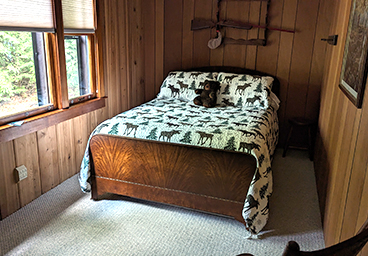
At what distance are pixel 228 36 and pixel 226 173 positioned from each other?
216cm

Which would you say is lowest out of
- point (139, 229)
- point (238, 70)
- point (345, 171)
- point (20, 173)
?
point (139, 229)

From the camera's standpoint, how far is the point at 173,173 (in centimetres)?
236

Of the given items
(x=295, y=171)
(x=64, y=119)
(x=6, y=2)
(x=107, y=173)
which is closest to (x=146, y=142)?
(x=107, y=173)

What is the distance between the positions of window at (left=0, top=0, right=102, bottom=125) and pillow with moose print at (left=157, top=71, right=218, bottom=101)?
90 centimetres

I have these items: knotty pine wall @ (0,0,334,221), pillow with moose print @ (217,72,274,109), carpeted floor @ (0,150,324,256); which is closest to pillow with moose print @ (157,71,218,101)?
pillow with moose print @ (217,72,274,109)

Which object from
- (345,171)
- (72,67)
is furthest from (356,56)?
(72,67)

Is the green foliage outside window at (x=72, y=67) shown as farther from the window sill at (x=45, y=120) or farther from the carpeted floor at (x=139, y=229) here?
the carpeted floor at (x=139, y=229)

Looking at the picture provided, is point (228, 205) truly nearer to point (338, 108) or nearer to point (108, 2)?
point (338, 108)

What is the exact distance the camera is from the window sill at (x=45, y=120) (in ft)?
7.31

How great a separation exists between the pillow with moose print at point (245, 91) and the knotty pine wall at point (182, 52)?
0.40 metres

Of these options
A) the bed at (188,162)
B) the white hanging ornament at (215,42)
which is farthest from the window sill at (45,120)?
the white hanging ornament at (215,42)

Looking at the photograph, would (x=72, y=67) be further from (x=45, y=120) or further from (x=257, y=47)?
(x=257, y=47)

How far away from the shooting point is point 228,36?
150 inches

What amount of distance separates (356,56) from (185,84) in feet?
7.09
